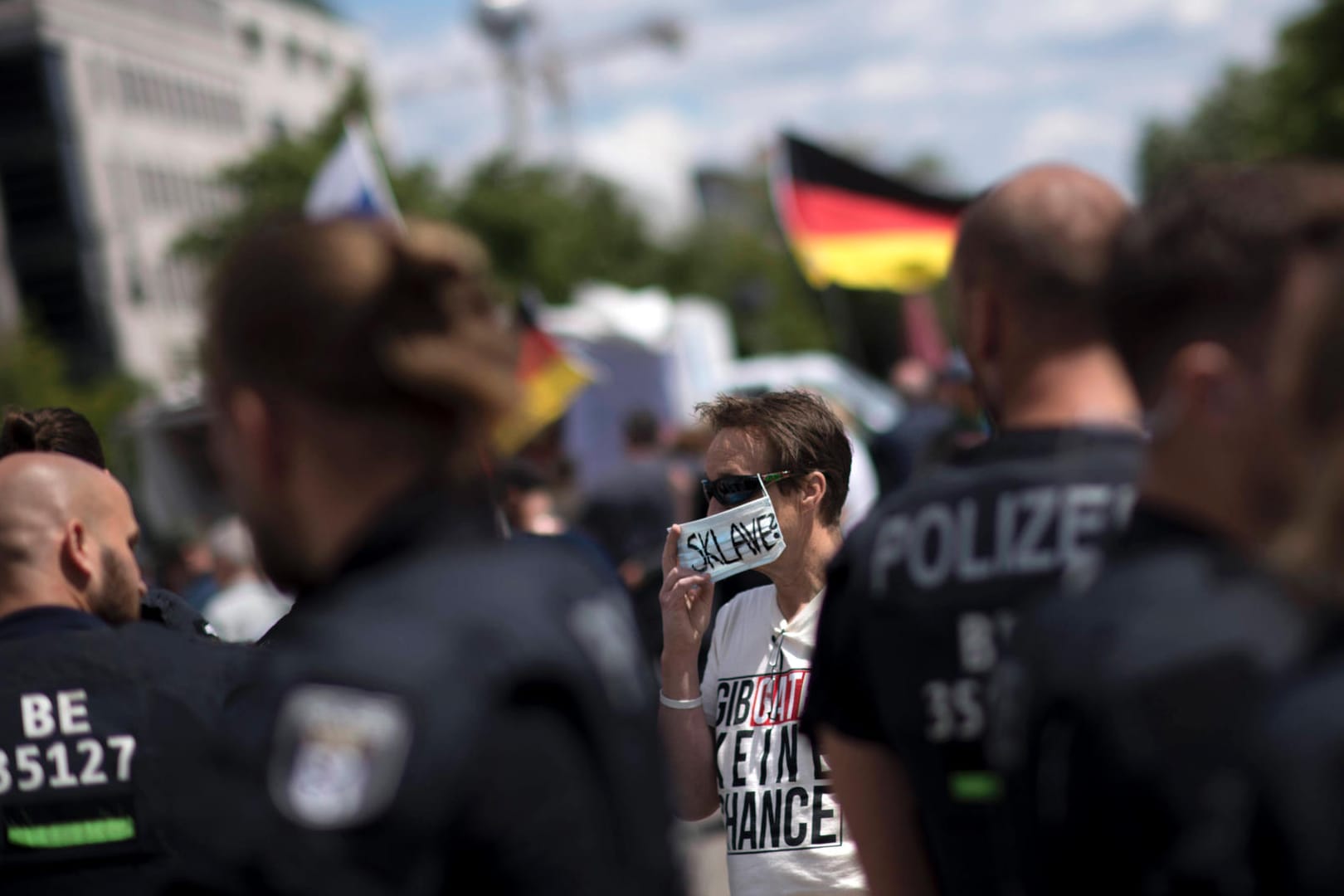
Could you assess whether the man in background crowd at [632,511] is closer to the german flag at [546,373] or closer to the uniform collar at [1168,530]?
the german flag at [546,373]

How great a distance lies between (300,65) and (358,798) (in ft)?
283

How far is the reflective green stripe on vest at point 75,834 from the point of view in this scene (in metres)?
2.89

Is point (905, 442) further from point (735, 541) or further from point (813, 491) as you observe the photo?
point (735, 541)

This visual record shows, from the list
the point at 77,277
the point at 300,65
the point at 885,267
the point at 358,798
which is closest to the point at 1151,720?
the point at 358,798

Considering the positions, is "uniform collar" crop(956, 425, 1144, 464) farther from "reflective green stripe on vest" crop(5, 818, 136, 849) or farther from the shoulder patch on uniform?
"reflective green stripe on vest" crop(5, 818, 136, 849)

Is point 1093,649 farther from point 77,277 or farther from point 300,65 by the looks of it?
point 300,65

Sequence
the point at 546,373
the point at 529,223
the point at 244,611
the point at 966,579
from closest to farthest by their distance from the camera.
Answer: the point at 966,579, the point at 244,611, the point at 546,373, the point at 529,223

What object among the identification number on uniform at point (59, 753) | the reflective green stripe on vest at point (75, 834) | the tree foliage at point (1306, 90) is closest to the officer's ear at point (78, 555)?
the identification number on uniform at point (59, 753)

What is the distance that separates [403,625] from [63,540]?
158 cm

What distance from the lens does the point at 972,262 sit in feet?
7.77

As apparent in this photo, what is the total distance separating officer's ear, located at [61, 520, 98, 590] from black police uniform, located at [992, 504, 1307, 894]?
6.47 feet

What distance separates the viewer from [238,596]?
28.9 feet

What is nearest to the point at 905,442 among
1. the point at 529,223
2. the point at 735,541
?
the point at 735,541

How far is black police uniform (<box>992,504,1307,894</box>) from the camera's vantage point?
5.56 ft
